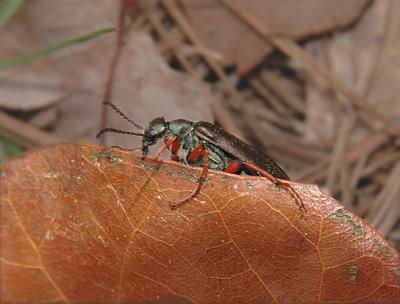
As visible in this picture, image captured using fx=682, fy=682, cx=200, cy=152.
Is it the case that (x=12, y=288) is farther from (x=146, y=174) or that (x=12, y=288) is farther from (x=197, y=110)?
(x=197, y=110)

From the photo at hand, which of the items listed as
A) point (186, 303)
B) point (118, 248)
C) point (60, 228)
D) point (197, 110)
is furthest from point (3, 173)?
point (197, 110)

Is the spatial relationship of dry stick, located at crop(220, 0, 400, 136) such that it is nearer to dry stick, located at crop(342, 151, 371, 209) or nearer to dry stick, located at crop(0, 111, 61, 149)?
dry stick, located at crop(342, 151, 371, 209)

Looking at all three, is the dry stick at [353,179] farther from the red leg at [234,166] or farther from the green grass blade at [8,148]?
the green grass blade at [8,148]

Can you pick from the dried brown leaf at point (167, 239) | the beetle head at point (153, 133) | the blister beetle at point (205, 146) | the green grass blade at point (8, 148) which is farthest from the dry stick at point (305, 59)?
the dried brown leaf at point (167, 239)

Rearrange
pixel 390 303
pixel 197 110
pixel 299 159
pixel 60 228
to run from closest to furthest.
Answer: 1. pixel 390 303
2. pixel 60 228
3. pixel 197 110
4. pixel 299 159

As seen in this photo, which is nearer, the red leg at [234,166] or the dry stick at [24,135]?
the red leg at [234,166]

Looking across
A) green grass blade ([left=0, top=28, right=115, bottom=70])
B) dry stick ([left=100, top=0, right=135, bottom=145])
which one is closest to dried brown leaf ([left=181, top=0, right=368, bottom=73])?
dry stick ([left=100, top=0, right=135, bottom=145])
